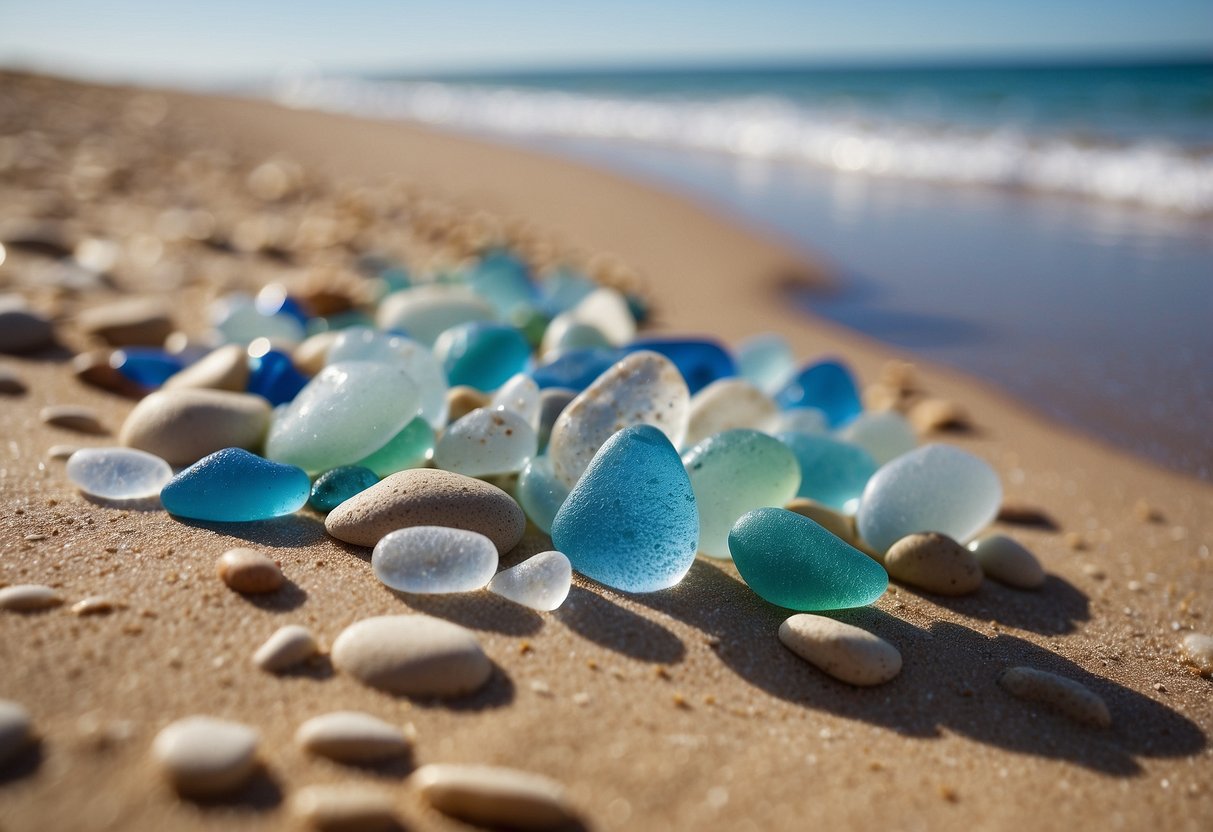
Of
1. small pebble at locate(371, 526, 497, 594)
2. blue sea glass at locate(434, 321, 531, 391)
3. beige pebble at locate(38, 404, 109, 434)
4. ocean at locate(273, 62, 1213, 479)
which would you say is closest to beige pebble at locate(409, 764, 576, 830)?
small pebble at locate(371, 526, 497, 594)

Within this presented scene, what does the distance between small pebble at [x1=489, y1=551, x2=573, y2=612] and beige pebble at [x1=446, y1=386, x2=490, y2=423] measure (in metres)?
0.63

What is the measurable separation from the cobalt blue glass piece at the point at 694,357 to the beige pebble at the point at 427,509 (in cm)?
82

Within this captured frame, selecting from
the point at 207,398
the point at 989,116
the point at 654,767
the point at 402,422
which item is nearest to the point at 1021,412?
the point at 402,422

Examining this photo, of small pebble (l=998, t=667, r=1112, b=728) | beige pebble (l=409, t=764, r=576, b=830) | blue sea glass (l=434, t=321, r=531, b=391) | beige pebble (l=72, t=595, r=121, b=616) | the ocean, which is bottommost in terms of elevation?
beige pebble (l=72, t=595, r=121, b=616)

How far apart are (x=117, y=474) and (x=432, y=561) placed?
0.65 meters

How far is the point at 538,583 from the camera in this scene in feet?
4.35

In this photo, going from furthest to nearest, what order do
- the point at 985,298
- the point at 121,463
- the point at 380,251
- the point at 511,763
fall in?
the point at 380,251
the point at 985,298
the point at 121,463
the point at 511,763

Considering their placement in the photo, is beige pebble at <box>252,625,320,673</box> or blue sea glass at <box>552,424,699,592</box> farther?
blue sea glass at <box>552,424,699,592</box>

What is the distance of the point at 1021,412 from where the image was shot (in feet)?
8.39

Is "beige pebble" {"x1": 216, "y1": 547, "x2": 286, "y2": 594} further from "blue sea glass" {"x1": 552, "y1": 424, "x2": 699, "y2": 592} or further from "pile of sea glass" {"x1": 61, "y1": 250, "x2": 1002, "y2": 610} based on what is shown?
"blue sea glass" {"x1": 552, "y1": 424, "x2": 699, "y2": 592}

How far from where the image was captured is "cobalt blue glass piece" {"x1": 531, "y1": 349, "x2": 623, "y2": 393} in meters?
1.99

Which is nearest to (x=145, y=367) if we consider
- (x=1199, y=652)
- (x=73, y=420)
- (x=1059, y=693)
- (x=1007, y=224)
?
(x=73, y=420)

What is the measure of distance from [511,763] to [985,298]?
3.19 m

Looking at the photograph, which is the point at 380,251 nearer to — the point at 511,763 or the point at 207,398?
the point at 207,398
